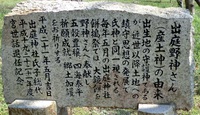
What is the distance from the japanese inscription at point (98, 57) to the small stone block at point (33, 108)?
107mm

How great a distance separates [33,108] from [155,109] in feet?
4.27

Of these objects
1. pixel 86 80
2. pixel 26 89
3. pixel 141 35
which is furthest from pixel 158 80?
pixel 26 89

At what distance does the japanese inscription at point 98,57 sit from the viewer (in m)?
3.79

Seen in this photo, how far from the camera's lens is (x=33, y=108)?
3992 mm

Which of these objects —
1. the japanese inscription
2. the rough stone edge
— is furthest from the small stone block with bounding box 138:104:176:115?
the rough stone edge

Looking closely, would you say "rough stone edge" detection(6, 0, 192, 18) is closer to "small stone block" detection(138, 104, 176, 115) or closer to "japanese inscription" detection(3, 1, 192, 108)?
"japanese inscription" detection(3, 1, 192, 108)

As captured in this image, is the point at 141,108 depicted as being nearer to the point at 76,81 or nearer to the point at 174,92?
the point at 174,92

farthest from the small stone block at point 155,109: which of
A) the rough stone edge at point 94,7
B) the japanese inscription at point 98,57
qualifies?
the rough stone edge at point 94,7

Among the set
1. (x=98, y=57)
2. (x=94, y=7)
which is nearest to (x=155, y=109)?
(x=98, y=57)

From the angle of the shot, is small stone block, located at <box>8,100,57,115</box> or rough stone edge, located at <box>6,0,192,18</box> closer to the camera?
rough stone edge, located at <box>6,0,192,18</box>

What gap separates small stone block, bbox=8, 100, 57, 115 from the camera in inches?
157

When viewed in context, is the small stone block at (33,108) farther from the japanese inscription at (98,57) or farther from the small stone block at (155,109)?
the small stone block at (155,109)

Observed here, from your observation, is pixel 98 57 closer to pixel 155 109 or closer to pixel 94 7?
pixel 94 7

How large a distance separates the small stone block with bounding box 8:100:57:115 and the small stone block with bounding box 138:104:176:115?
3.18 ft
